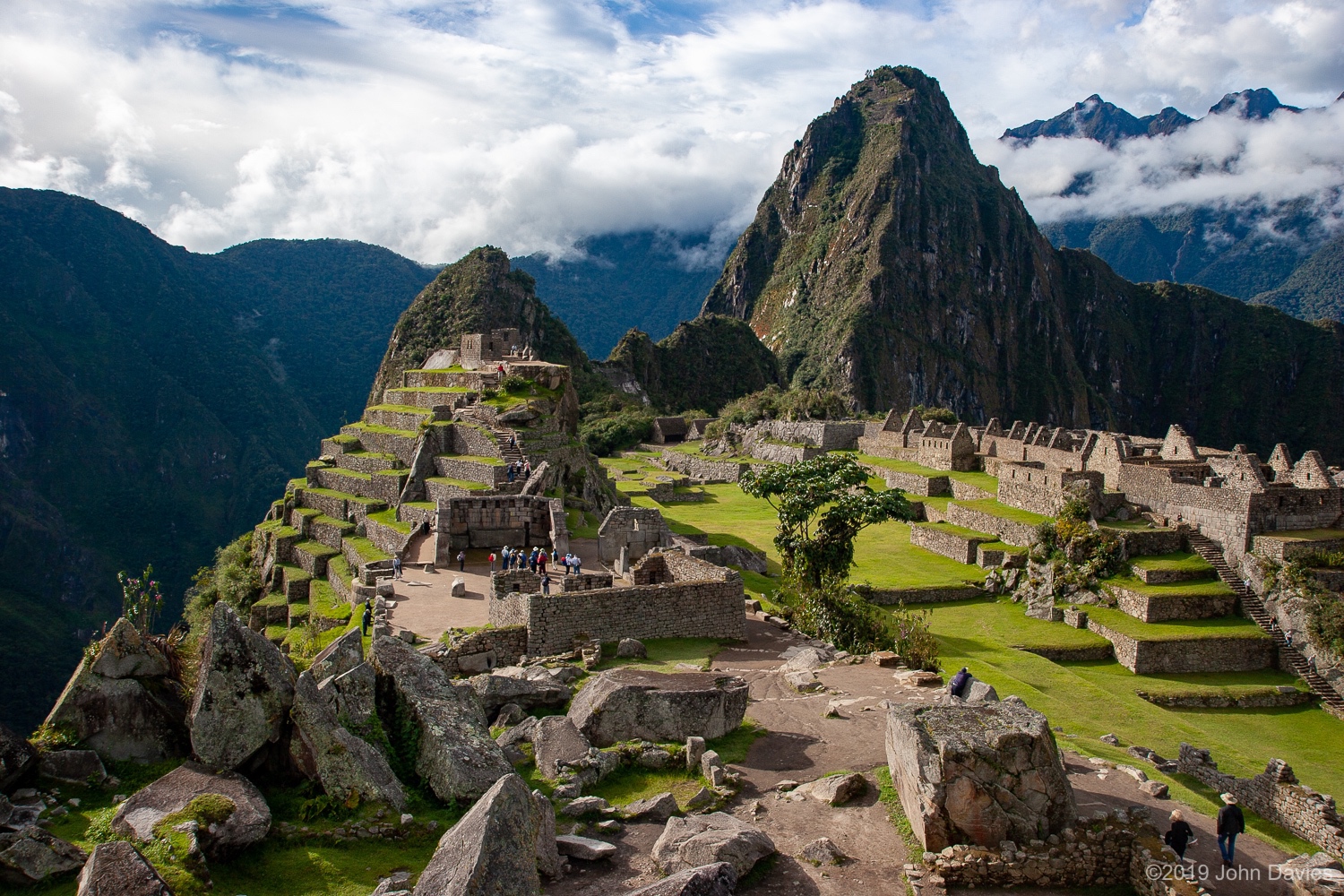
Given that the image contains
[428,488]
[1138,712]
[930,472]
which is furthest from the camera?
[930,472]

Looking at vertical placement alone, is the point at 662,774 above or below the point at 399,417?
below

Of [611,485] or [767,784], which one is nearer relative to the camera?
[767,784]

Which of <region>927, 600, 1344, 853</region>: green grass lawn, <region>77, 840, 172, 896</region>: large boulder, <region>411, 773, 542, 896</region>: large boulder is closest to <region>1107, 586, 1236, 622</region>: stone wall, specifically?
<region>927, 600, 1344, 853</region>: green grass lawn

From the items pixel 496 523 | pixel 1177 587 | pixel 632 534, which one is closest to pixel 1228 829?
pixel 632 534

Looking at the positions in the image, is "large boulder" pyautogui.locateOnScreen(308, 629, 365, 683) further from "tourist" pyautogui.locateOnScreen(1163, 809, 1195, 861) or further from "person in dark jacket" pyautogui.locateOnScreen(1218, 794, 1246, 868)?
"person in dark jacket" pyautogui.locateOnScreen(1218, 794, 1246, 868)

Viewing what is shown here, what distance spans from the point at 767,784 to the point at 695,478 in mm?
58165

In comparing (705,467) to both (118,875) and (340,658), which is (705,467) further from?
(118,875)

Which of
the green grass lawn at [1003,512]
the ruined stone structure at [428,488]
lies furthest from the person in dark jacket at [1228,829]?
the green grass lawn at [1003,512]

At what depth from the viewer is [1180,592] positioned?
94.6ft

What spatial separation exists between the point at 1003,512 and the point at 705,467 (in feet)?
107

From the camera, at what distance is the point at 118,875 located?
21.2 ft

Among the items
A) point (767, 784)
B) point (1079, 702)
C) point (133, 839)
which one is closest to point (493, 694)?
point (767, 784)

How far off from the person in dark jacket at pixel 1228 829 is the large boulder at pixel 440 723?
754cm

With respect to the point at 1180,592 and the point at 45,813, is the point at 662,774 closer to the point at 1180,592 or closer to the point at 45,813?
the point at 45,813
